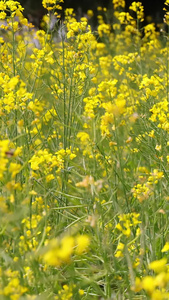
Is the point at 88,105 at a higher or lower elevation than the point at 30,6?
lower

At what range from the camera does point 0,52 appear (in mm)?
2891

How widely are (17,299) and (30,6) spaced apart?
10193 mm

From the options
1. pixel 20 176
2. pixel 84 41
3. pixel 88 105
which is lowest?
pixel 20 176

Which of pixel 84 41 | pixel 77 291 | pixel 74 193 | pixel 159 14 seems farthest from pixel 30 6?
pixel 77 291

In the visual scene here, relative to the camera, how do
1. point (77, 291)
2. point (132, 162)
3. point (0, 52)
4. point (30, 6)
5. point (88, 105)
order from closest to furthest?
1. point (77, 291)
2. point (88, 105)
3. point (0, 52)
4. point (132, 162)
5. point (30, 6)

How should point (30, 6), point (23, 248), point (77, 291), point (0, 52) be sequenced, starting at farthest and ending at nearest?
point (30, 6), point (0, 52), point (77, 291), point (23, 248)

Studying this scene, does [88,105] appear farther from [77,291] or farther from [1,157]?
[1,157]

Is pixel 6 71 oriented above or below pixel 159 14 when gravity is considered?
below

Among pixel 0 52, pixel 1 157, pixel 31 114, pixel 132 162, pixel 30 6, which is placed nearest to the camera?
pixel 1 157

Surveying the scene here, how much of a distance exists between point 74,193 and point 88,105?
0.58 meters

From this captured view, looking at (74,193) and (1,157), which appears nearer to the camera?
(1,157)

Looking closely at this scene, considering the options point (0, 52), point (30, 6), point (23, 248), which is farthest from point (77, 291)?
point (30, 6)

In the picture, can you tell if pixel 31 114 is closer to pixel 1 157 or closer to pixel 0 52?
pixel 0 52

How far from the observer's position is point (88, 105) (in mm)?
2361
